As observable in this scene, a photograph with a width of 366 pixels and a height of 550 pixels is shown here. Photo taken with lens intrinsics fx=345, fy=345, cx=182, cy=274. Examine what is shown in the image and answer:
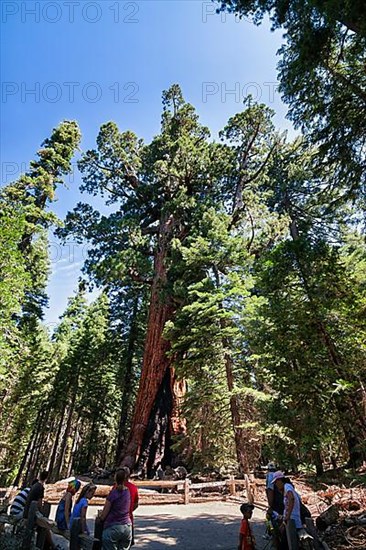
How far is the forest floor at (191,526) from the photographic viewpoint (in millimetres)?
6418

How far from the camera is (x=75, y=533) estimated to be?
4.31 meters

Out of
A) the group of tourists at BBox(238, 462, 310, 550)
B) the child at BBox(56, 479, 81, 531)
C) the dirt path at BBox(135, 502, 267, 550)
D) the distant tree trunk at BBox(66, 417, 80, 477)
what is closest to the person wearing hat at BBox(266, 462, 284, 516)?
the group of tourists at BBox(238, 462, 310, 550)

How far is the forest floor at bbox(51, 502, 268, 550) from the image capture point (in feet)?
21.1

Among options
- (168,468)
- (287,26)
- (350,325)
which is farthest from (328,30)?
(168,468)

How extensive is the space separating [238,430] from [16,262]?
11.3 meters

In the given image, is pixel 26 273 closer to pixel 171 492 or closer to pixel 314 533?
pixel 171 492

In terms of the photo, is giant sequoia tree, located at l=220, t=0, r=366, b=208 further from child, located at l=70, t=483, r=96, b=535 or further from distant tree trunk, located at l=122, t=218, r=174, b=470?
distant tree trunk, located at l=122, t=218, r=174, b=470

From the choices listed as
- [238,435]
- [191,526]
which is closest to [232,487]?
[238,435]

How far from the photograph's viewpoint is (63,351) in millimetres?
27719

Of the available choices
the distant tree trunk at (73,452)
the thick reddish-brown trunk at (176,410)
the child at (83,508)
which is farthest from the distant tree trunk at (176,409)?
the distant tree trunk at (73,452)

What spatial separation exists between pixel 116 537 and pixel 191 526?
15.8 ft

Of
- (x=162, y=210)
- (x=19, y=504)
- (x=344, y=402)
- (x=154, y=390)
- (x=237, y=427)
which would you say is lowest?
(x=19, y=504)

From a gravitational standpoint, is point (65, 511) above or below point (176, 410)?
below

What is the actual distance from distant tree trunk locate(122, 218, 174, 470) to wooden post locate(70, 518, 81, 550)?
470 inches
